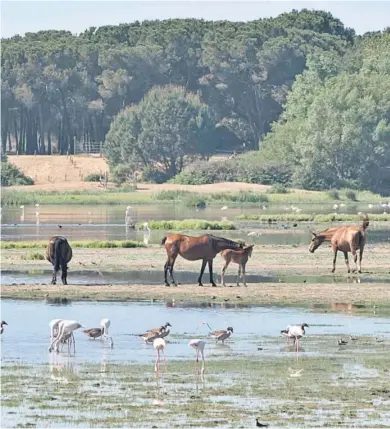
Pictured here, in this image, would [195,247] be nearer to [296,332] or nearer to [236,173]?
[296,332]

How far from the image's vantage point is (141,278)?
32.2 metres

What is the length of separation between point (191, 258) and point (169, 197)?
56563 mm

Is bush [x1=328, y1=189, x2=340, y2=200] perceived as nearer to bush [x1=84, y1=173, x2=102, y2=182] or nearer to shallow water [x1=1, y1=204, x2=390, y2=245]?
shallow water [x1=1, y1=204, x2=390, y2=245]

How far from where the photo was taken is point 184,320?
80.4ft

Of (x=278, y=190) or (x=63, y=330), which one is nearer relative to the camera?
(x=63, y=330)

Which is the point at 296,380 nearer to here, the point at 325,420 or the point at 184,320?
the point at 325,420

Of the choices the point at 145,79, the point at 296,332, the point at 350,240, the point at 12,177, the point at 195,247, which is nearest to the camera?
the point at 296,332

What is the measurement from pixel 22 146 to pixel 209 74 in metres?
17.4

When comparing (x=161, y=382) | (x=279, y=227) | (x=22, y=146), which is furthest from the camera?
(x=22, y=146)

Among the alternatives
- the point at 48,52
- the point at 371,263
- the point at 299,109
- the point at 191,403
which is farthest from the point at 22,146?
the point at 191,403

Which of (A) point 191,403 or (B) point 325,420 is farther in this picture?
(A) point 191,403

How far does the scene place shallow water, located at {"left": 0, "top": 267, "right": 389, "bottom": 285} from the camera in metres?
31.2

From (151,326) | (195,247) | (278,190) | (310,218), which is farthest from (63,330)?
(278,190)

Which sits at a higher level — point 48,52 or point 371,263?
point 48,52
